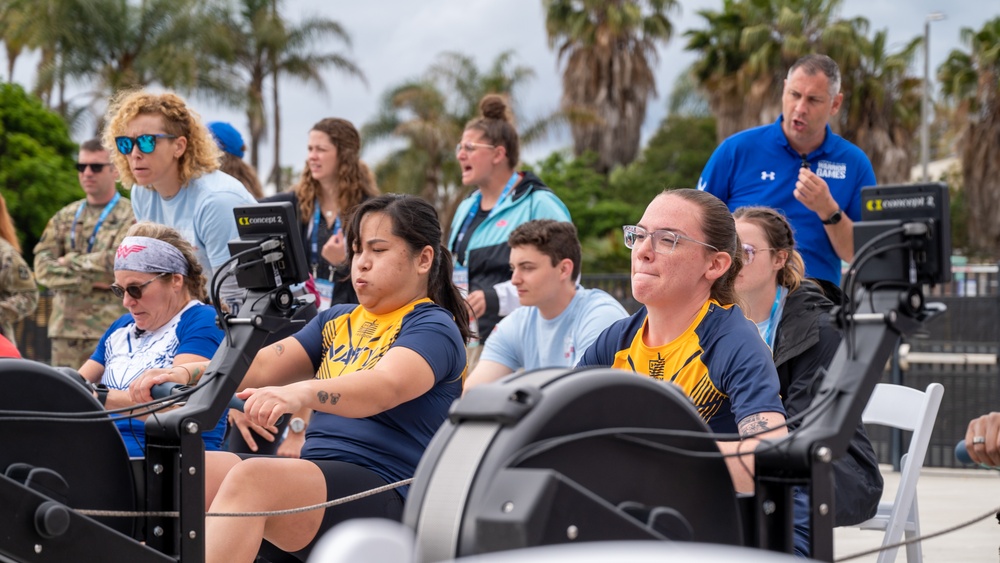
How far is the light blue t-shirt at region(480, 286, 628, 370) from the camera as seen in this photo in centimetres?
512

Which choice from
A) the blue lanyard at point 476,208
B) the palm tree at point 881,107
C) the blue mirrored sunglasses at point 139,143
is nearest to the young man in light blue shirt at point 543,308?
the blue lanyard at point 476,208

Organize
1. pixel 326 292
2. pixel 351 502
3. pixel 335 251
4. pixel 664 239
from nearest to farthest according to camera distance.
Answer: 1. pixel 664 239
2. pixel 351 502
3. pixel 335 251
4. pixel 326 292

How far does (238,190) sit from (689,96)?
43678mm

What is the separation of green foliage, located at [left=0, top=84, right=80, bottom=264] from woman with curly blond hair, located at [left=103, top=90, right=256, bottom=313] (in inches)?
635

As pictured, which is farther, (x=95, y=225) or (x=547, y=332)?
(x=95, y=225)

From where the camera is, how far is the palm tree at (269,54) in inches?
1423

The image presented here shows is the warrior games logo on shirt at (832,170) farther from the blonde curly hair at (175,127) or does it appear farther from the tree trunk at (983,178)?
the tree trunk at (983,178)

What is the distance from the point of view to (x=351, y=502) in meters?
3.24

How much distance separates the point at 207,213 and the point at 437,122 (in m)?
27.2

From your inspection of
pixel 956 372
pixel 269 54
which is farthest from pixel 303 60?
pixel 956 372

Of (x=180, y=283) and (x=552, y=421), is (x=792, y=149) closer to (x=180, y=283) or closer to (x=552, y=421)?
(x=180, y=283)

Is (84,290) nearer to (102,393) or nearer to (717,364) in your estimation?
(102,393)

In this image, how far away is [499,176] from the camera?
19.9ft

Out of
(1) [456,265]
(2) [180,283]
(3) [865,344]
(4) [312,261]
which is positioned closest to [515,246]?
(1) [456,265]
